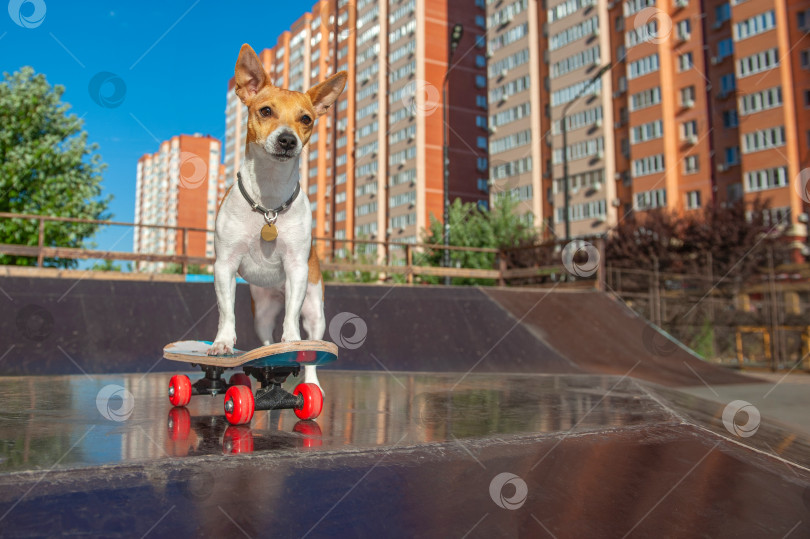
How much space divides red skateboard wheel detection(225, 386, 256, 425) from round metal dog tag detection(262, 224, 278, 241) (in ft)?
3.27

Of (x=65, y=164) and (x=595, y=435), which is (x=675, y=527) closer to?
(x=595, y=435)

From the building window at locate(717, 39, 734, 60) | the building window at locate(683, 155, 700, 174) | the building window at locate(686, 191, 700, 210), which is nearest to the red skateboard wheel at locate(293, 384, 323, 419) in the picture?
the building window at locate(686, 191, 700, 210)

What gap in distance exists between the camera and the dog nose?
136 inches

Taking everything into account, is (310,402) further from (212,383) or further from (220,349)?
(212,383)

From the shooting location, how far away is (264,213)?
12.6ft

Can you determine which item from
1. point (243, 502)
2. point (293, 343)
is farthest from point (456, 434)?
point (243, 502)

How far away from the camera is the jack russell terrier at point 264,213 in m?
3.74

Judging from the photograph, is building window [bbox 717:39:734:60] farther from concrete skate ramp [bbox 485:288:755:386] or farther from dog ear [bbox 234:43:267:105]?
dog ear [bbox 234:43:267:105]

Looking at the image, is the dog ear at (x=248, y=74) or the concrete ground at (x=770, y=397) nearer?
the dog ear at (x=248, y=74)

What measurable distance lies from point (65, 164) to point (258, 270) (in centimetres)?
2302

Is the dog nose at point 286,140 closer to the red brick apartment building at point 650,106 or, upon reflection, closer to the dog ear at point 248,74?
Answer: the dog ear at point 248,74

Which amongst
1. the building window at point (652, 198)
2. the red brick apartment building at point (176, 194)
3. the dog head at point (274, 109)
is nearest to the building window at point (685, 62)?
the building window at point (652, 198)

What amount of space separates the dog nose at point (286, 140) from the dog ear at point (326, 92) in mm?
537

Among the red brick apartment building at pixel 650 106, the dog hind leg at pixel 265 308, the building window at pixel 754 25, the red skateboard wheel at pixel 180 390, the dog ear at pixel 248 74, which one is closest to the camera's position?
the dog ear at pixel 248 74
